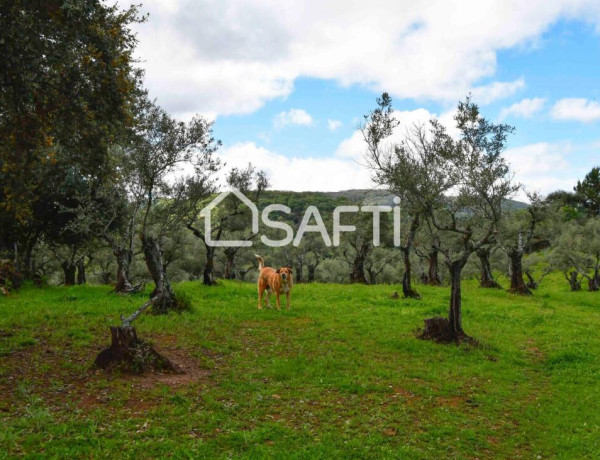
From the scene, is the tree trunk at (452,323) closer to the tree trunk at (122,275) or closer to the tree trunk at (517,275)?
the tree trunk at (122,275)

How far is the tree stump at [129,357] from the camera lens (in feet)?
43.4

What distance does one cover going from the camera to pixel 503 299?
34.8 m

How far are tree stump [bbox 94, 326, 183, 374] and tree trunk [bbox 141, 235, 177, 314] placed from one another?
8299 mm

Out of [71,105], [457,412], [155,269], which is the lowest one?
[457,412]

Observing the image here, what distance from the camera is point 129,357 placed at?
1334 centimetres

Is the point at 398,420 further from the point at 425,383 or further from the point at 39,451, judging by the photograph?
the point at 39,451

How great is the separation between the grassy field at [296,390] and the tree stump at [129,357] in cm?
45

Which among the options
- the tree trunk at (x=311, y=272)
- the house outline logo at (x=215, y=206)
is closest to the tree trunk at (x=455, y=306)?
the house outline logo at (x=215, y=206)

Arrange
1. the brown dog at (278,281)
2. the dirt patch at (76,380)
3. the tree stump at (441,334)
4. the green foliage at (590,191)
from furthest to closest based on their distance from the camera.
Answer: the green foliage at (590,191), the brown dog at (278,281), the tree stump at (441,334), the dirt patch at (76,380)

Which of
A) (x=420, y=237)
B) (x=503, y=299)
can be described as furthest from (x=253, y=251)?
(x=503, y=299)

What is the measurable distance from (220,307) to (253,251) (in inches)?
1520

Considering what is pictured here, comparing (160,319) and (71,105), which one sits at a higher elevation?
(71,105)

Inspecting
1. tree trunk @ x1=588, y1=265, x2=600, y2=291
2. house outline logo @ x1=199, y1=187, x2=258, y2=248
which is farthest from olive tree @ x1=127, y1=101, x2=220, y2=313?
tree trunk @ x1=588, y1=265, x2=600, y2=291

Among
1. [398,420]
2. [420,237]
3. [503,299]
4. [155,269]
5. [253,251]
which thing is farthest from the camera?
[253,251]
